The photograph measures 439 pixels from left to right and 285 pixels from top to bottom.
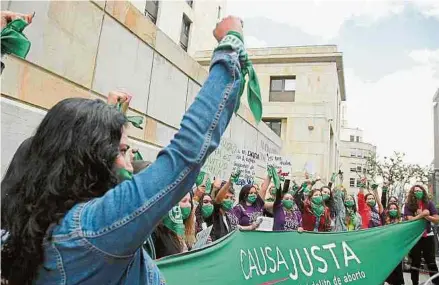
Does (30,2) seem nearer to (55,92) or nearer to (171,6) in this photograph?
(55,92)

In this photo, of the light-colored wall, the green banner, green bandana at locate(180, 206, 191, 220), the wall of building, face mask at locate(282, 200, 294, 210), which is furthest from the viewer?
the light-colored wall

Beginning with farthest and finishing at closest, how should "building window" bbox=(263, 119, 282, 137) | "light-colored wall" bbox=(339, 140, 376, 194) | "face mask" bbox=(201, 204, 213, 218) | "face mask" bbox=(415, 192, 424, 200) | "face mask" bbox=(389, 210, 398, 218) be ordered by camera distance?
"light-colored wall" bbox=(339, 140, 376, 194) < "building window" bbox=(263, 119, 282, 137) < "face mask" bbox=(389, 210, 398, 218) < "face mask" bbox=(415, 192, 424, 200) < "face mask" bbox=(201, 204, 213, 218)

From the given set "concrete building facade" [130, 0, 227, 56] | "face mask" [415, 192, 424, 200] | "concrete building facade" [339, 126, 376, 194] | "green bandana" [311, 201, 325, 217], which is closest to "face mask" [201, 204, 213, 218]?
"green bandana" [311, 201, 325, 217]

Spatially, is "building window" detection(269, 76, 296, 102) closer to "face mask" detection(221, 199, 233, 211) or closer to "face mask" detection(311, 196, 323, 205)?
"face mask" detection(311, 196, 323, 205)

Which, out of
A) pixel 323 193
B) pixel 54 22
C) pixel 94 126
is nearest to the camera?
pixel 94 126

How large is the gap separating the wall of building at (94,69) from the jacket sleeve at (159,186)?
310 centimetres

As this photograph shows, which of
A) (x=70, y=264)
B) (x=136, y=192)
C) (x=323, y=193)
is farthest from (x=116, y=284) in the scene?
(x=323, y=193)

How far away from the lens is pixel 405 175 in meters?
26.2

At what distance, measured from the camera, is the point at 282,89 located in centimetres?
2261

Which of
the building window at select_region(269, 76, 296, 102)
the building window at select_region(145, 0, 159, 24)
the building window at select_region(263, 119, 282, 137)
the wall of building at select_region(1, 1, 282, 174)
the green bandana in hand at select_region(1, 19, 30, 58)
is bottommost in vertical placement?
the green bandana in hand at select_region(1, 19, 30, 58)

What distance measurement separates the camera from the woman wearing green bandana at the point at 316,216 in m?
5.50

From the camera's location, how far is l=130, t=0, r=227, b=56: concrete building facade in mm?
16562

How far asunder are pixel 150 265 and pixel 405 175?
2851 cm

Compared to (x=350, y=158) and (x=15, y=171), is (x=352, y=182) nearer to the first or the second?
(x=350, y=158)
